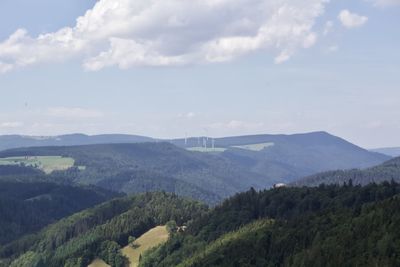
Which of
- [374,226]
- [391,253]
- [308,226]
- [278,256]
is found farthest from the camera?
[308,226]

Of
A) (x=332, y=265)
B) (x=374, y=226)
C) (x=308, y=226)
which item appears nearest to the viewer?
(x=332, y=265)

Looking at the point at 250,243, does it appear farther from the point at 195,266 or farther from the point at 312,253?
the point at 312,253

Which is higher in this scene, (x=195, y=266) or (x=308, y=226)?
(x=308, y=226)

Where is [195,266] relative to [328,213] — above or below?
below

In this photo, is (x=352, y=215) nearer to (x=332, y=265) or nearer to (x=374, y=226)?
(x=374, y=226)

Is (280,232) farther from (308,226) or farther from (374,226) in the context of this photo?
(374,226)

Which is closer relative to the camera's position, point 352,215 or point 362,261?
point 362,261

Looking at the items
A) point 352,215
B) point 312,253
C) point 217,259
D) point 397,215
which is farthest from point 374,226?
point 217,259

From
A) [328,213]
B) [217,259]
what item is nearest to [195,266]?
[217,259]

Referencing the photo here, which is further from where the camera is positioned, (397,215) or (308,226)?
(308,226)

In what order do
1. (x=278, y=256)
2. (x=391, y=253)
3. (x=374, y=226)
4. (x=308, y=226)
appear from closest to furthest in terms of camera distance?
1. (x=391, y=253)
2. (x=374, y=226)
3. (x=278, y=256)
4. (x=308, y=226)
